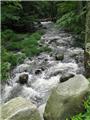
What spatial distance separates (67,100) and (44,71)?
6795 mm

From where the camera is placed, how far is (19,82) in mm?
11648

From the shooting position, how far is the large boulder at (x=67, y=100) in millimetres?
6168

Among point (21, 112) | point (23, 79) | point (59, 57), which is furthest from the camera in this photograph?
point (59, 57)

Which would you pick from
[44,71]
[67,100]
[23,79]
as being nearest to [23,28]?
[44,71]

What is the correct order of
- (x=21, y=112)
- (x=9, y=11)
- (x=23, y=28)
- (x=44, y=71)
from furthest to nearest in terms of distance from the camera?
1. (x=23, y=28)
2. (x=9, y=11)
3. (x=44, y=71)
4. (x=21, y=112)

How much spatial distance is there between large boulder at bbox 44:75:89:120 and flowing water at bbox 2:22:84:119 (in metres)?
1.95

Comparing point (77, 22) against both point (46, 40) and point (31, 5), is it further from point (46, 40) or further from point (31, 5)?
point (31, 5)

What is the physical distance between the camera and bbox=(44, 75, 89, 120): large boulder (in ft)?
20.2

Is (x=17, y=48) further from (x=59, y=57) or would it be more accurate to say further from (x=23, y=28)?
(x=23, y=28)

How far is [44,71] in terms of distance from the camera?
42.5ft

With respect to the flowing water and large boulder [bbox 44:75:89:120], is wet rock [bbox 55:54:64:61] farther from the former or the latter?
large boulder [bbox 44:75:89:120]

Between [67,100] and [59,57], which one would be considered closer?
[67,100]

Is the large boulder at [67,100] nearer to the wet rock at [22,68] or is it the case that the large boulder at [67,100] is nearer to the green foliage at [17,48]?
the wet rock at [22,68]

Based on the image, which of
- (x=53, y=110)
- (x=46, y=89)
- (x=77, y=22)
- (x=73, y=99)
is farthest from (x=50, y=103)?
(x=77, y=22)
